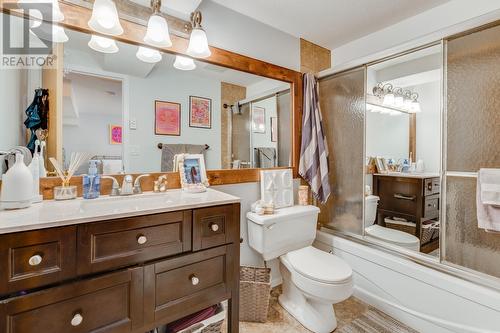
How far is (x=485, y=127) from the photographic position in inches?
53.2

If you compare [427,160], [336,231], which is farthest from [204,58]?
[427,160]

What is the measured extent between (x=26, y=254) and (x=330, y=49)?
9.66 ft

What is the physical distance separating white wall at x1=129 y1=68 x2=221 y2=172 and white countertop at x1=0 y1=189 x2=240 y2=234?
283mm

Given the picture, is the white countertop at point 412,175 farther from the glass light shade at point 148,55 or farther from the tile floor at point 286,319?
the glass light shade at point 148,55

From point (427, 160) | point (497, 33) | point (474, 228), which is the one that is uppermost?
point (497, 33)

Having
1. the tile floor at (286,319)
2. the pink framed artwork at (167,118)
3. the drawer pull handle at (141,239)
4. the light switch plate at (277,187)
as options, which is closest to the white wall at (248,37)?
the pink framed artwork at (167,118)

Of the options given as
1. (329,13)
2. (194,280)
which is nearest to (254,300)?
(194,280)

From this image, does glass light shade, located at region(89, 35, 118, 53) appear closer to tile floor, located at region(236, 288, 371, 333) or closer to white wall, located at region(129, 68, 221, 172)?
white wall, located at region(129, 68, 221, 172)

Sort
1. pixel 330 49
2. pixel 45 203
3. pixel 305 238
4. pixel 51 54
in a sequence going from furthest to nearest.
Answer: pixel 330 49 < pixel 305 238 < pixel 51 54 < pixel 45 203

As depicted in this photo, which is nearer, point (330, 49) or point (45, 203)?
point (45, 203)

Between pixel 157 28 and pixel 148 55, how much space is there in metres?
0.21

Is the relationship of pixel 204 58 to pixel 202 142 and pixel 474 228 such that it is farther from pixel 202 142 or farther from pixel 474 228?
pixel 474 228

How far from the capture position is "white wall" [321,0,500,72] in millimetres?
1427

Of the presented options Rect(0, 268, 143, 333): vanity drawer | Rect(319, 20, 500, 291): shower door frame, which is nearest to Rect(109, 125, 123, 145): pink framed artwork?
Rect(0, 268, 143, 333): vanity drawer
